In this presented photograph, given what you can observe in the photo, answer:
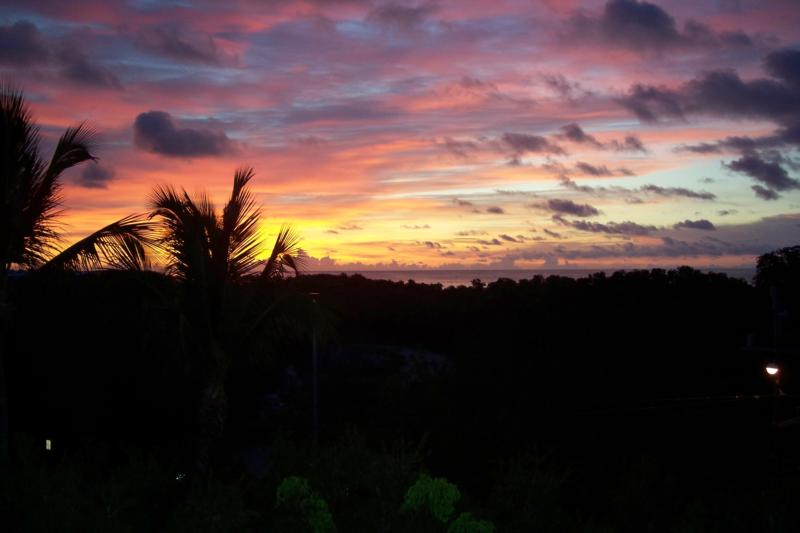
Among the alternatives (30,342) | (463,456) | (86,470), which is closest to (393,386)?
(463,456)

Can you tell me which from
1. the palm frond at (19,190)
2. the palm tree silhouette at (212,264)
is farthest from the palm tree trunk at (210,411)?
the palm frond at (19,190)

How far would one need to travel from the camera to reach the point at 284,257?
1584cm

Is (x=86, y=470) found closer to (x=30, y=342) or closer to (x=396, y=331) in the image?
(x=30, y=342)

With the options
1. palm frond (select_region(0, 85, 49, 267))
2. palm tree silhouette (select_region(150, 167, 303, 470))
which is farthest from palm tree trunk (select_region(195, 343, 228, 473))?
palm frond (select_region(0, 85, 49, 267))

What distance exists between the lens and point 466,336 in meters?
32.5

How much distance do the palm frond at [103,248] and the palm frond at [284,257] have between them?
302cm

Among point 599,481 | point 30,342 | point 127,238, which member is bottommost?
point 599,481

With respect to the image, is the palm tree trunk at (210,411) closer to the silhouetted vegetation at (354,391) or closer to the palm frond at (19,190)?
the silhouetted vegetation at (354,391)

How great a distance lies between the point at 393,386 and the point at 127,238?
13.6m

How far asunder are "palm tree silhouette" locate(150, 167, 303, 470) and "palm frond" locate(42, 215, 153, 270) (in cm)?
133

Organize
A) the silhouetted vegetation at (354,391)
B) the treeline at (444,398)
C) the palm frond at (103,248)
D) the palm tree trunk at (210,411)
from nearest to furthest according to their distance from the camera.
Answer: the silhouetted vegetation at (354,391)
the treeline at (444,398)
the palm frond at (103,248)
the palm tree trunk at (210,411)

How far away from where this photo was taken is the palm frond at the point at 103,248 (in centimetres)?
1311

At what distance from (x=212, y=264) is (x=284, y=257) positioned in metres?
1.31

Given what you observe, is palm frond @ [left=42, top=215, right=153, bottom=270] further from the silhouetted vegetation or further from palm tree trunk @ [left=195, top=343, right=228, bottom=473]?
palm tree trunk @ [left=195, top=343, right=228, bottom=473]
